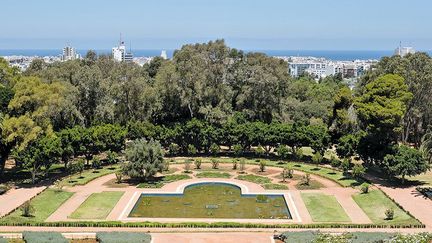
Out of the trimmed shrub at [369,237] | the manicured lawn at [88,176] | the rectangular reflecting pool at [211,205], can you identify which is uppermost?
the trimmed shrub at [369,237]

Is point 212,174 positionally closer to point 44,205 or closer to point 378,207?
point 44,205

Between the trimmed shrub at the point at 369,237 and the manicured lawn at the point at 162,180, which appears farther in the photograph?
the manicured lawn at the point at 162,180

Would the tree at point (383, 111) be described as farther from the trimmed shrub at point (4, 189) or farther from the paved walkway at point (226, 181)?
the trimmed shrub at point (4, 189)

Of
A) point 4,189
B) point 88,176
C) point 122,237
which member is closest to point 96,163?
point 88,176

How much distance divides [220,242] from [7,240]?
14.1 metres

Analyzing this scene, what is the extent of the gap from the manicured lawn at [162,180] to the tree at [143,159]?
1.02 meters

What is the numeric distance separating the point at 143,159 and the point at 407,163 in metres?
25.9

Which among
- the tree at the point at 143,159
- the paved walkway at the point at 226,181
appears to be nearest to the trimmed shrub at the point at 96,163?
the paved walkway at the point at 226,181

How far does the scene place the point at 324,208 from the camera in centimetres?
4353

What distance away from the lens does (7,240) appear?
33.3m

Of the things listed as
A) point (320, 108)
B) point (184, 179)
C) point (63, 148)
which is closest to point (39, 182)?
point (63, 148)

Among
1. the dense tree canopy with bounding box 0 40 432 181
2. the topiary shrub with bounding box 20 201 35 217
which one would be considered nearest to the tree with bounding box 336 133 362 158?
the dense tree canopy with bounding box 0 40 432 181

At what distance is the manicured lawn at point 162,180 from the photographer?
169 feet

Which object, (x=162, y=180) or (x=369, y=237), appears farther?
(x=162, y=180)
